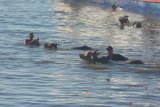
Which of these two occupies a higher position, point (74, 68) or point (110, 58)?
point (110, 58)

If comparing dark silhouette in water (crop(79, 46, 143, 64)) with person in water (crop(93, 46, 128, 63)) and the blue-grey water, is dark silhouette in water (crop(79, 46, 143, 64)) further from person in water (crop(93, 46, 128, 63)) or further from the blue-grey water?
the blue-grey water

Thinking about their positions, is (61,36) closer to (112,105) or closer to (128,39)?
(128,39)

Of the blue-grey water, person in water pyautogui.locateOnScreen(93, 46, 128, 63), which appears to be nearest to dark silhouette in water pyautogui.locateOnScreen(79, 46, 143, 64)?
person in water pyautogui.locateOnScreen(93, 46, 128, 63)

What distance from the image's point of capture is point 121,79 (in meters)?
27.0

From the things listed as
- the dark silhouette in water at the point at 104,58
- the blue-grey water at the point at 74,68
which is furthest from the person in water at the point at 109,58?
the blue-grey water at the point at 74,68

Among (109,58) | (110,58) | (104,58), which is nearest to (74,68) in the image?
(104,58)

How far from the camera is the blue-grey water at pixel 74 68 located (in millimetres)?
22312

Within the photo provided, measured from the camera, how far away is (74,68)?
3008 cm

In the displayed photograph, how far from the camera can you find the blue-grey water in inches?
878

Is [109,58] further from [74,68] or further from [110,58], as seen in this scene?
[74,68]

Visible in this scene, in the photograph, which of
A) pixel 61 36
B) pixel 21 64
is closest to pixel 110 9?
pixel 61 36

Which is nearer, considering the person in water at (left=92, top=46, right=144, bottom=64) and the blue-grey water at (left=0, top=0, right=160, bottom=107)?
the blue-grey water at (left=0, top=0, right=160, bottom=107)

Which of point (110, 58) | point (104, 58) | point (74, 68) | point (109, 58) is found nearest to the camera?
point (74, 68)

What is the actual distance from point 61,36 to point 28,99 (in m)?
22.7
